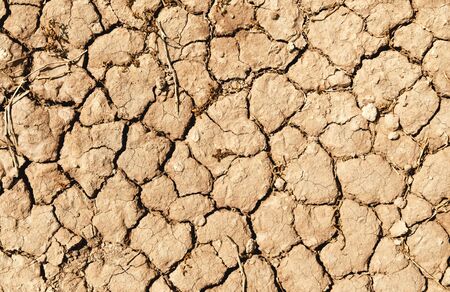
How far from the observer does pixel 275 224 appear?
10.2 feet

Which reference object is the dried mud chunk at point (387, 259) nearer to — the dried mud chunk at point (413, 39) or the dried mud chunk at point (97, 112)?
the dried mud chunk at point (413, 39)

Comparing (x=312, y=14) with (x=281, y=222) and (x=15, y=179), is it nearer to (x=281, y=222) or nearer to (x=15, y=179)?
(x=281, y=222)

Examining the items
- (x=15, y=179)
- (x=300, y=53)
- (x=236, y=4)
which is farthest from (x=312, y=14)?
(x=15, y=179)

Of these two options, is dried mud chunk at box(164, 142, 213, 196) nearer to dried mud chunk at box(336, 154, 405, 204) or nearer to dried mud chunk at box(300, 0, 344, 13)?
dried mud chunk at box(336, 154, 405, 204)

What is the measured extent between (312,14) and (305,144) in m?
0.71

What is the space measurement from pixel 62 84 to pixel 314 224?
60.9 inches

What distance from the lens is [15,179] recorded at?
3.16 metres

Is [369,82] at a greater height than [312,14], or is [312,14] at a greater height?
[312,14]

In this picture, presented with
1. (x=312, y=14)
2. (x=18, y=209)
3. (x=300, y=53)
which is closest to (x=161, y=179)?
(x=18, y=209)

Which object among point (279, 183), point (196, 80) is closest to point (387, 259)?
point (279, 183)

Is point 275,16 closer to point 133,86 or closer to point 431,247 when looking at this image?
point 133,86

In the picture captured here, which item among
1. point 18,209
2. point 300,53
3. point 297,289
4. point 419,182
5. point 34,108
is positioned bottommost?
point 297,289

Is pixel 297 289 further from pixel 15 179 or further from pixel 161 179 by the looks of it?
pixel 15 179

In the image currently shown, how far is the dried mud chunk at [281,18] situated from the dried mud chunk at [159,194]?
3.24 feet
